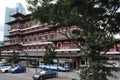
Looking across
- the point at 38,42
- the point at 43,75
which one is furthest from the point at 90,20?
the point at 38,42

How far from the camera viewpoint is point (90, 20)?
21812mm

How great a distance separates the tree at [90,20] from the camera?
19047 millimetres

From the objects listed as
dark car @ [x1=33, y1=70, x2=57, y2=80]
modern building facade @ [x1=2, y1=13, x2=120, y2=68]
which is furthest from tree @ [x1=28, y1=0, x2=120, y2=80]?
modern building facade @ [x1=2, y1=13, x2=120, y2=68]

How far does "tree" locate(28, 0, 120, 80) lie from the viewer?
19047 millimetres

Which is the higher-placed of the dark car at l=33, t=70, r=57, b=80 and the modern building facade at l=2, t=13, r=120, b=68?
the modern building facade at l=2, t=13, r=120, b=68

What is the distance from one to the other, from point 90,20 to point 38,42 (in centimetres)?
4706

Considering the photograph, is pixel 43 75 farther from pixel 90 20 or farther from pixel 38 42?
pixel 38 42

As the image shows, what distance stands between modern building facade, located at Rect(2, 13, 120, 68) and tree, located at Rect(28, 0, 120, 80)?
25.3m

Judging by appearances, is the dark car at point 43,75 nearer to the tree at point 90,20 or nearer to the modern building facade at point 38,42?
the tree at point 90,20

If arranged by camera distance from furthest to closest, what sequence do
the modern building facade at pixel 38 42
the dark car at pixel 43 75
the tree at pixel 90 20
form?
the modern building facade at pixel 38 42
the dark car at pixel 43 75
the tree at pixel 90 20

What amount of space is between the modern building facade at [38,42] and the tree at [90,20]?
25.3 meters

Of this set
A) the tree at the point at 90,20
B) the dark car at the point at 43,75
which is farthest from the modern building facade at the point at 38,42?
the tree at the point at 90,20

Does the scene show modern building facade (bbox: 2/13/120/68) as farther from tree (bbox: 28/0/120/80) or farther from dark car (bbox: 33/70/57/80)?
tree (bbox: 28/0/120/80)

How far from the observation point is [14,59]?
5603 cm
